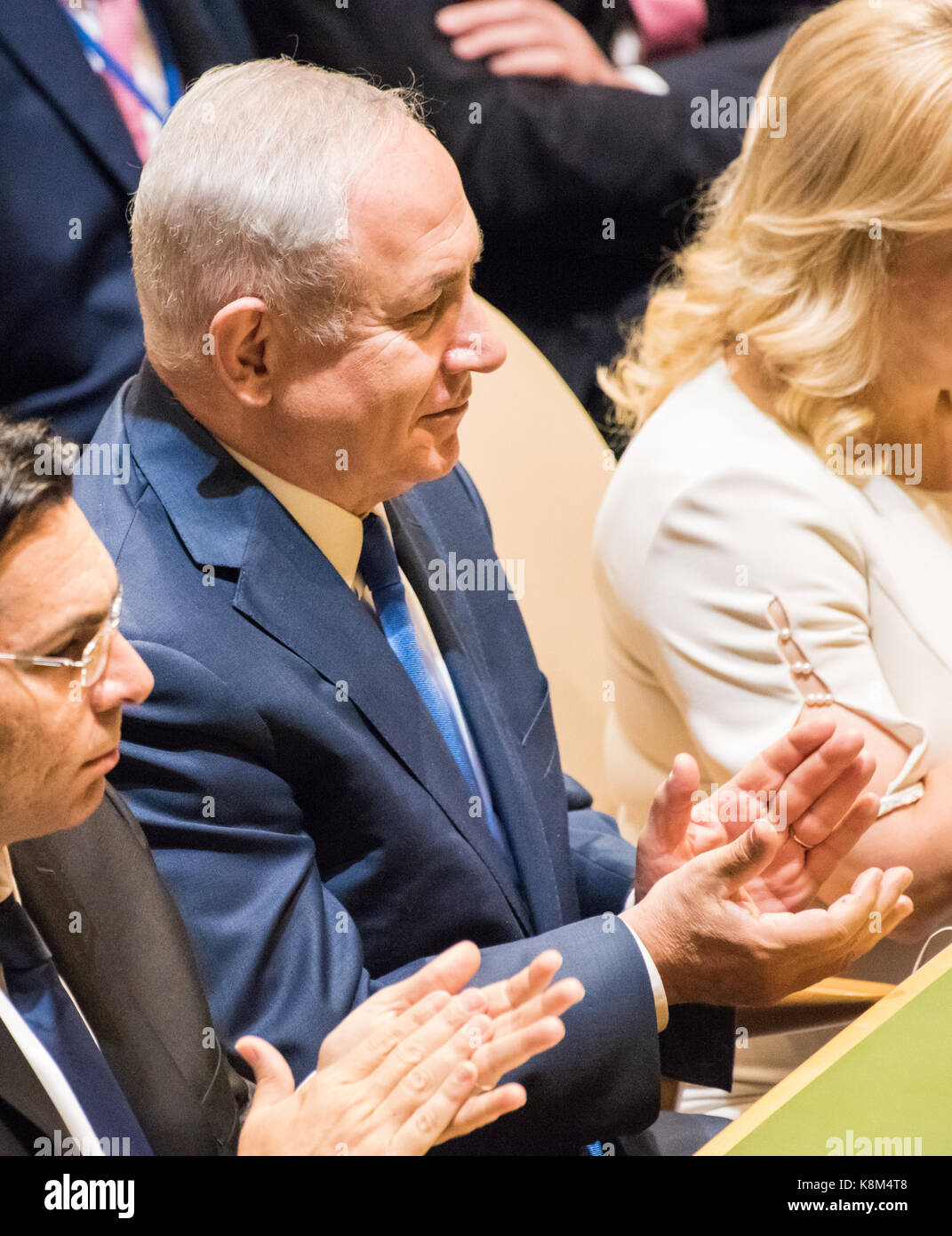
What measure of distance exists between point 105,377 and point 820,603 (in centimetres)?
90

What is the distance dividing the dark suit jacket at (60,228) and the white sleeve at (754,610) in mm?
733

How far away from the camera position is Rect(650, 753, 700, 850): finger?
1.23 metres

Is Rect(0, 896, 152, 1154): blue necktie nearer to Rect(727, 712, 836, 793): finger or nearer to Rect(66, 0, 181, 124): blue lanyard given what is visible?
Rect(727, 712, 836, 793): finger

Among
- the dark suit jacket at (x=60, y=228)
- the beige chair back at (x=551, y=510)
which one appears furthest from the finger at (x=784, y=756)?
the dark suit jacket at (x=60, y=228)

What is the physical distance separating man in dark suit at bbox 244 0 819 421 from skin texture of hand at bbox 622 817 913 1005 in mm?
1243

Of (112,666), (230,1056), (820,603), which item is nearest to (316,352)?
(112,666)

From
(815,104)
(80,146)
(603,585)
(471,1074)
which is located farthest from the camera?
(80,146)

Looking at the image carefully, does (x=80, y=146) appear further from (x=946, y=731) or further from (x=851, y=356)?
(x=946, y=731)

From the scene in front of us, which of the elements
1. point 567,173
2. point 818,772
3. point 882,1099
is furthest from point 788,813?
point 567,173

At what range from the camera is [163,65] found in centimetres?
195

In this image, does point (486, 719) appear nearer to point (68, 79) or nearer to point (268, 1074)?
point (268, 1074)

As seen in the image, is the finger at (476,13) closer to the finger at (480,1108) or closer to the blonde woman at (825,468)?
the blonde woman at (825,468)
